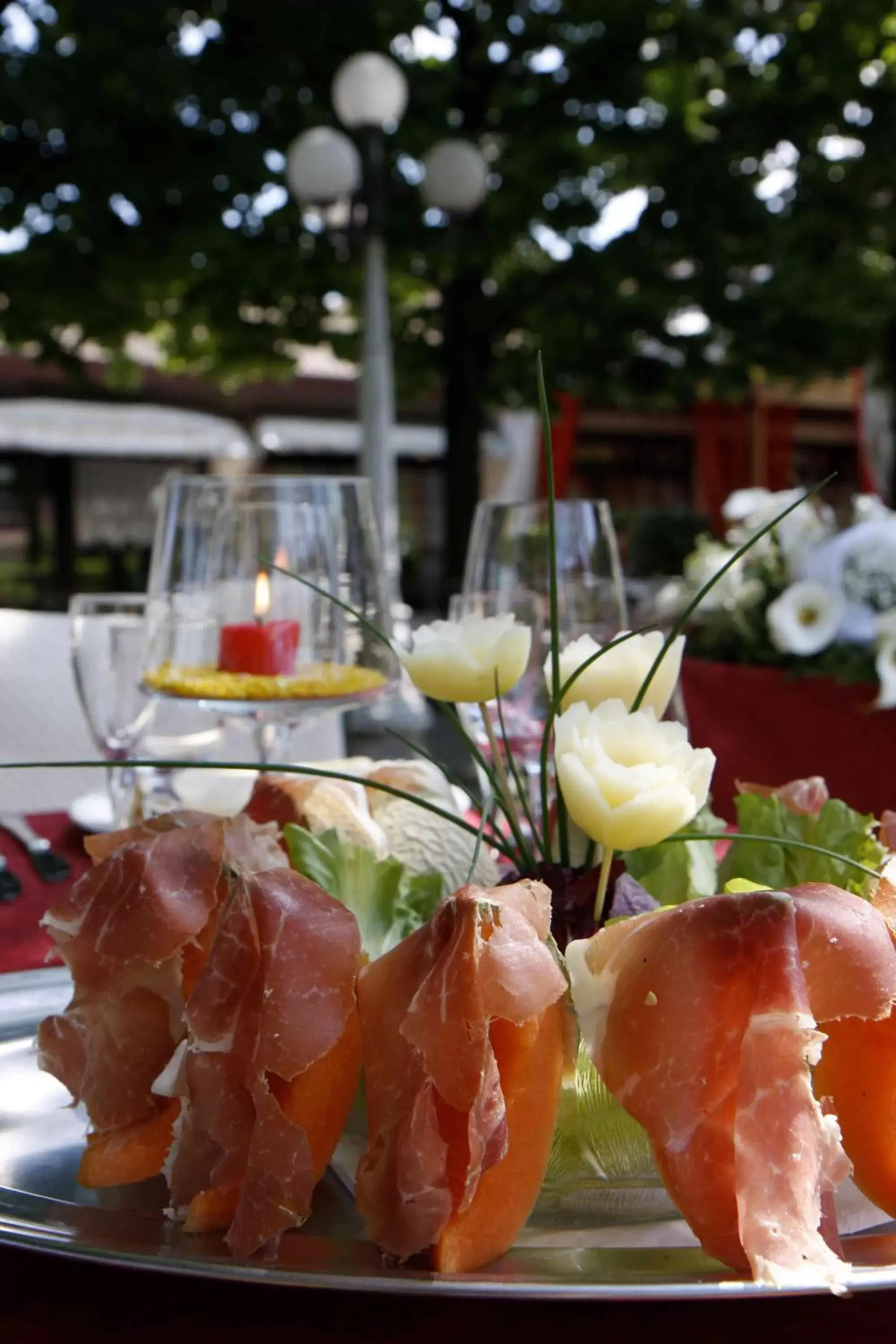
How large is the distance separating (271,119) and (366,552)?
6421 mm

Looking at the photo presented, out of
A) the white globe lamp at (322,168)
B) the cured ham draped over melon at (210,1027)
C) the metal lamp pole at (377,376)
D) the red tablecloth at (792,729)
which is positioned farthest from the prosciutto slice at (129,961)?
the white globe lamp at (322,168)

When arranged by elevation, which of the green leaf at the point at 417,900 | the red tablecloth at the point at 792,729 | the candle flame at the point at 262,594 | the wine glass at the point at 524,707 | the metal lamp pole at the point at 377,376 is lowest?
the red tablecloth at the point at 792,729

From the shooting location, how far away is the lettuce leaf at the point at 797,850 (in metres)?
0.81

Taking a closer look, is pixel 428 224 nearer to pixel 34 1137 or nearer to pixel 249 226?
pixel 249 226

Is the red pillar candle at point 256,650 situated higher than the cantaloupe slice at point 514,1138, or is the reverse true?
the red pillar candle at point 256,650

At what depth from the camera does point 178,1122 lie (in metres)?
0.62

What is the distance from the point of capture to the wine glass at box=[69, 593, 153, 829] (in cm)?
146

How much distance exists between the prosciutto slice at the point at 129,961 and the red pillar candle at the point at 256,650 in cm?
67

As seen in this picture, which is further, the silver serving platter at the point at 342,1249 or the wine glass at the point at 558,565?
the wine glass at the point at 558,565

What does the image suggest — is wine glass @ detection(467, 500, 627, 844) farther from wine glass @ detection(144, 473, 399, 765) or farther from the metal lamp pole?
the metal lamp pole

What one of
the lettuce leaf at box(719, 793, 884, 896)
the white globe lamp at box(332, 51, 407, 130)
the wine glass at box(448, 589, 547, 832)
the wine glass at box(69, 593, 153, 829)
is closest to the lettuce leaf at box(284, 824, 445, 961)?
the lettuce leaf at box(719, 793, 884, 896)

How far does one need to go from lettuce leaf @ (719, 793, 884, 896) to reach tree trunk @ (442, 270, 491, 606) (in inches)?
282

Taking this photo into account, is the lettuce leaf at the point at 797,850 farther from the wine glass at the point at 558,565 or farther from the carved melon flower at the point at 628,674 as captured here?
the wine glass at the point at 558,565

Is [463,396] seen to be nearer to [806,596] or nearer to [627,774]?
[806,596]
